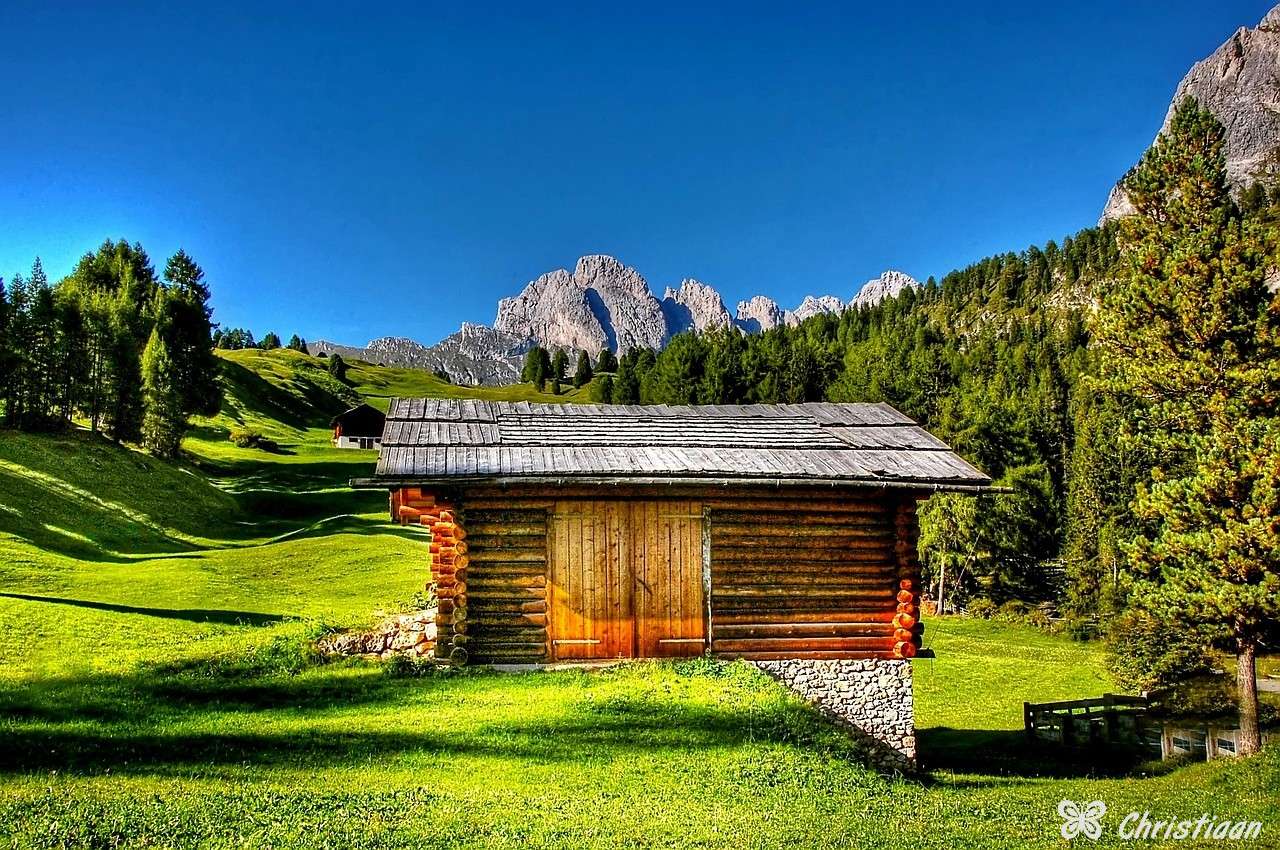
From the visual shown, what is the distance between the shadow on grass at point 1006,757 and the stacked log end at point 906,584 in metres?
3.34

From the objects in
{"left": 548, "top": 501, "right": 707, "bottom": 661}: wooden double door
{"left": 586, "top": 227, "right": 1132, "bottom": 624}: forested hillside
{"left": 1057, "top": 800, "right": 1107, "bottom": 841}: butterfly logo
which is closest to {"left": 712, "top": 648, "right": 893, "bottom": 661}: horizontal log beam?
{"left": 548, "top": 501, "right": 707, "bottom": 661}: wooden double door

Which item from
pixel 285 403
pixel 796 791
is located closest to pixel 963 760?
pixel 796 791

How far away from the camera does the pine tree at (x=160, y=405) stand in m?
53.5

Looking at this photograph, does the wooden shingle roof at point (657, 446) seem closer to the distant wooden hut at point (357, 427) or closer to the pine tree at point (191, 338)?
the pine tree at point (191, 338)

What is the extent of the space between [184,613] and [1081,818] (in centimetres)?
2069

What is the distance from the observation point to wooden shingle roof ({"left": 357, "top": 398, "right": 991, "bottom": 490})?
1602 cm

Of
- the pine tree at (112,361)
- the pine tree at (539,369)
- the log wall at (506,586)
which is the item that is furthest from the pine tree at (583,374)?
the log wall at (506,586)

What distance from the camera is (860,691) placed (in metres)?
17.0

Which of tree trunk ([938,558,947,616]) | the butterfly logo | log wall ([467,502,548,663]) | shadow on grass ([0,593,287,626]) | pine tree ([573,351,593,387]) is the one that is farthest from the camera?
pine tree ([573,351,593,387])

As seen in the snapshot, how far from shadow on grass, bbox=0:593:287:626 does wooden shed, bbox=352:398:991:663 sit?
685 cm

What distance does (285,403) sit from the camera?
324 feet

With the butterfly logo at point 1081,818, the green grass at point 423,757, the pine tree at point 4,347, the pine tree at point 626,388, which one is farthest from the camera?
the pine tree at point 626,388

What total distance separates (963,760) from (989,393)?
165 feet

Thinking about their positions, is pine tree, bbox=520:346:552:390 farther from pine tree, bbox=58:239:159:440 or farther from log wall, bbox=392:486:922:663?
log wall, bbox=392:486:922:663
